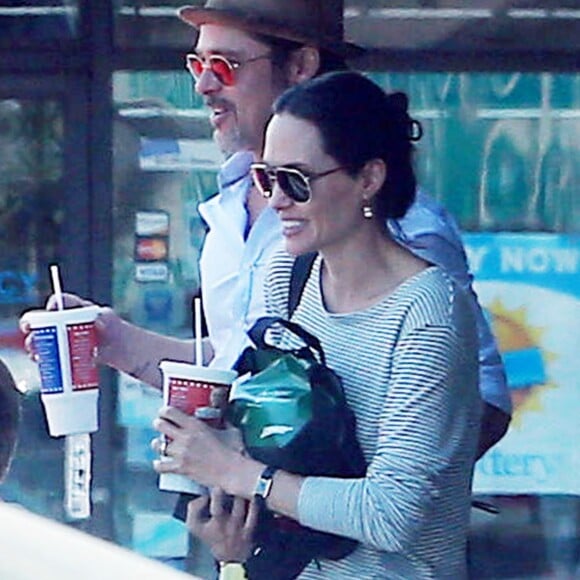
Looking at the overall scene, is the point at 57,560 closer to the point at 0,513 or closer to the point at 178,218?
the point at 0,513

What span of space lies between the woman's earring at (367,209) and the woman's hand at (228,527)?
514 millimetres

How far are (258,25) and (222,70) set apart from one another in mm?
110

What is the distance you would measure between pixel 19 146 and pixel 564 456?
1.82 m

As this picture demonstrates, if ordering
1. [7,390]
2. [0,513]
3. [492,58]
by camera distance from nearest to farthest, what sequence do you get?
[0,513] → [7,390] → [492,58]

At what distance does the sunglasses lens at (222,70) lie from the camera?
12.5 feet

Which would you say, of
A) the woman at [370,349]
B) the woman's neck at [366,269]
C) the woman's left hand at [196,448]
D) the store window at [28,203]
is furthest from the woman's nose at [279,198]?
the store window at [28,203]

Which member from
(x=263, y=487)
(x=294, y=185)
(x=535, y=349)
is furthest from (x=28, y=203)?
(x=263, y=487)

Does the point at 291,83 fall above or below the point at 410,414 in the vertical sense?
above

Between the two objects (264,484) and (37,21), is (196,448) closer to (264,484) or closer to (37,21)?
(264,484)

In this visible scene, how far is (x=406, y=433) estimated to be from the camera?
3223 millimetres

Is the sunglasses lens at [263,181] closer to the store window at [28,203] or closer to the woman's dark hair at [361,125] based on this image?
the woman's dark hair at [361,125]

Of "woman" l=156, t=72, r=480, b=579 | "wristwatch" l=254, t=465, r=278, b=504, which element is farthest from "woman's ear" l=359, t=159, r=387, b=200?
"wristwatch" l=254, t=465, r=278, b=504

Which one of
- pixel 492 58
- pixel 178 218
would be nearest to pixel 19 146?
pixel 178 218

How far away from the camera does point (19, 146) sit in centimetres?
602
